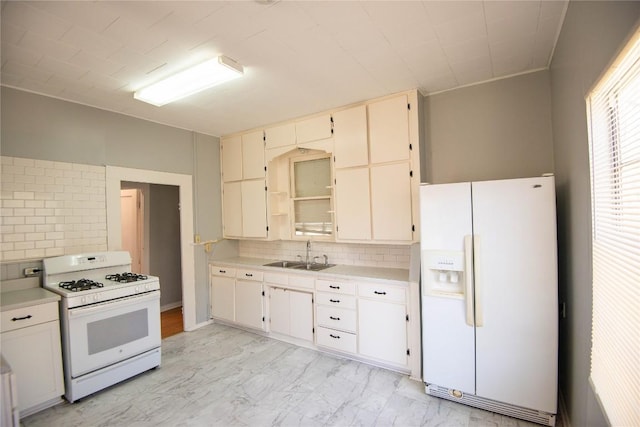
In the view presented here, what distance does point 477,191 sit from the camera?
232cm

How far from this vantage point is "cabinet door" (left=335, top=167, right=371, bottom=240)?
3.30 m

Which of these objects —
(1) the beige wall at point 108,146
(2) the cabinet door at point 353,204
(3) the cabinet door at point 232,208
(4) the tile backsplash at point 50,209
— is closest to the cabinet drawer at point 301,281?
(2) the cabinet door at point 353,204

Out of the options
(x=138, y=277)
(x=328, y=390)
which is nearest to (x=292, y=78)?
(x=138, y=277)

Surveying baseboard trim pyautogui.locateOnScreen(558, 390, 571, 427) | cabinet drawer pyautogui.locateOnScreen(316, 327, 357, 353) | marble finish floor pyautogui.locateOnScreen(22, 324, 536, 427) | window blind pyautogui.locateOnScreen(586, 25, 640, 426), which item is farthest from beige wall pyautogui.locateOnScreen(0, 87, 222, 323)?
window blind pyautogui.locateOnScreen(586, 25, 640, 426)

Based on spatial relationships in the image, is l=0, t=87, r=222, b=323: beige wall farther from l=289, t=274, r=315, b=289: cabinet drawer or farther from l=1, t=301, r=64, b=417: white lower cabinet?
l=289, t=274, r=315, b=289: cabinet drawer

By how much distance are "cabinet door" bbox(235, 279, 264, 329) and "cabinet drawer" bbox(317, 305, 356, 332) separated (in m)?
0.90

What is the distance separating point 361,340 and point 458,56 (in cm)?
271

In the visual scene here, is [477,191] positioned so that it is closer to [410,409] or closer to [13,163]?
[410,409]

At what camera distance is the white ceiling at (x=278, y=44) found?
1.81 metres

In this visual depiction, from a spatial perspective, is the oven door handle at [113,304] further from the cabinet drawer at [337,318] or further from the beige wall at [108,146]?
the cabinet drawer at [337,318]

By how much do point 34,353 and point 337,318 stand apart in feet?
8.43

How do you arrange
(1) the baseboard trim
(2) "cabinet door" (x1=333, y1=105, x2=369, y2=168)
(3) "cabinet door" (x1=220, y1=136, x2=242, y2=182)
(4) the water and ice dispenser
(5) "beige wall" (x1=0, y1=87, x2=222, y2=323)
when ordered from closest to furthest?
(1) the baseboard trim
(4) the water and ice dispenser
(5) "beige wall" (x1=0, y1=87, x2=222, y2=323)
(2) "cabinet door" (x1=333, y1=105, x2=369, y2=168)
(3) "cabinet door" (x1=220, y1=136, x2=242, y2=182)

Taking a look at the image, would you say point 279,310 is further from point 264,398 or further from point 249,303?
point 264,398

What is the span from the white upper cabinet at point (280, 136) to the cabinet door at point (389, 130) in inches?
42.3
